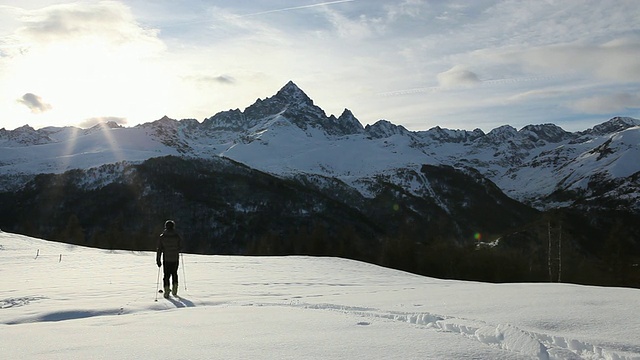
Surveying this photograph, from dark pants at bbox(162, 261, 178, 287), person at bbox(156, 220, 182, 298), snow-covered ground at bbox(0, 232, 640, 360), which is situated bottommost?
snow-covered ground at bbox(0, 232, 640, 360)

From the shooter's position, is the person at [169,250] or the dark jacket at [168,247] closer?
the person at [169,250]

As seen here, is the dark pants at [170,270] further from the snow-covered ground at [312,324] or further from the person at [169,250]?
the snow-covered ground at [312,324]


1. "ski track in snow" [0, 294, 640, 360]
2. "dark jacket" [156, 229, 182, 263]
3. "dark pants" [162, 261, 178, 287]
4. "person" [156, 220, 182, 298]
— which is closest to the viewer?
"ski track in snow" [0, 294, 640, 360]

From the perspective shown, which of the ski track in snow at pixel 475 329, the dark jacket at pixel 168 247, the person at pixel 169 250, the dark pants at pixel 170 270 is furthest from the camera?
the dark jacket at pixel 168 247

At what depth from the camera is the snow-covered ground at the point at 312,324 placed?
639 cm

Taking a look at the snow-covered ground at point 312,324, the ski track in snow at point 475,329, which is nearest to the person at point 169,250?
the snow-covered ground at point 312,324

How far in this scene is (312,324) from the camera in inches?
329

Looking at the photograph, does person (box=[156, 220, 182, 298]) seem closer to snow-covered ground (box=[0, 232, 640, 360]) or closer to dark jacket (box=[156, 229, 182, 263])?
dark jacket (box=[156, 229, 182, 263])

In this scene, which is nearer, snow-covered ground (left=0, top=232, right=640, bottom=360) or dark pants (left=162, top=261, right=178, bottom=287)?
snow-covered ground (left=0, top=232, right=640, bottom=360)

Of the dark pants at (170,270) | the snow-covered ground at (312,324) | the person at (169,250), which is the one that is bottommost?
the snow-covered ground at (312,324)

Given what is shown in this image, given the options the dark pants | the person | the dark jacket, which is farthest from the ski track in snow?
the dark jacket

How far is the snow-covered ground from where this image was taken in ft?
21.0

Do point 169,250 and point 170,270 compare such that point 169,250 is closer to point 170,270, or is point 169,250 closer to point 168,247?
point 168,247

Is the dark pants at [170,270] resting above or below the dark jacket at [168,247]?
below
